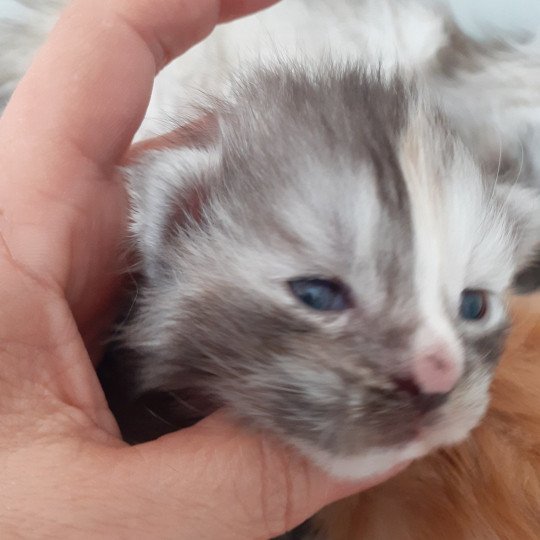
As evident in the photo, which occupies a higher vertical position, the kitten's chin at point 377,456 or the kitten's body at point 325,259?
the kitten's body at point 325,259

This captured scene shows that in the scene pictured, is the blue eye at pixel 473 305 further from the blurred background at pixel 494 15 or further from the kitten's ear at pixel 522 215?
the blurred background at pixel 494 15

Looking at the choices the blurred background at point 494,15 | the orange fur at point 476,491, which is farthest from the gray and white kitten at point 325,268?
the blurred background at point 494,15

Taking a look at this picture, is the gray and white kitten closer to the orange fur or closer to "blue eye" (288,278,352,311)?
"blue eye" (288,278,352,311)

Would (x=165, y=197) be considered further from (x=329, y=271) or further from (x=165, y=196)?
(x=329, y=271)

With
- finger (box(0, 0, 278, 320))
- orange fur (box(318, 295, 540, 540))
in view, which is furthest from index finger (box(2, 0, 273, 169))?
orange fur (box(318, 295, 540, 540))

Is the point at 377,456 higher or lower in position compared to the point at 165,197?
lower

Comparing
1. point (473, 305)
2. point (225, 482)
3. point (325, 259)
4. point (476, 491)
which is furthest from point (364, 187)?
point (476, 491)
